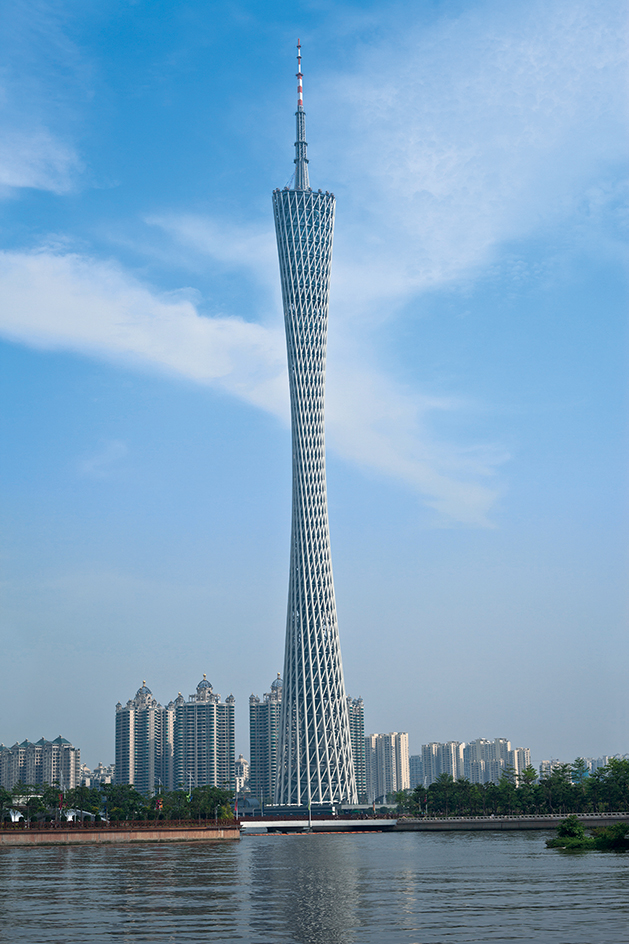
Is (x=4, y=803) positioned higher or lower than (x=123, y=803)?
higher

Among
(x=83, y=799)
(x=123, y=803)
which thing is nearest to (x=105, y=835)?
(x=83, y=799)

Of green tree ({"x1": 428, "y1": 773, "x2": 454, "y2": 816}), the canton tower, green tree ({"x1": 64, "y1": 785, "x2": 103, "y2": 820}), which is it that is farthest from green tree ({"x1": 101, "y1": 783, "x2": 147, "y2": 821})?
green tree ({"x1": 428, "y1": 773, "x2": 454, "y2": 816})

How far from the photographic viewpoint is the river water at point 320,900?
2759 cm

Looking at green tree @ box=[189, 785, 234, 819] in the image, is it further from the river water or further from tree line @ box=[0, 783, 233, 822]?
the river water

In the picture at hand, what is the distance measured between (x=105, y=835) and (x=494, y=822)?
163ft

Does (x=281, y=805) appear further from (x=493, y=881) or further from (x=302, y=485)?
(x=493, y=881)

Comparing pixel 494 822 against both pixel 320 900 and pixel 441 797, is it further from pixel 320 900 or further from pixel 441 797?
pixel 320 900

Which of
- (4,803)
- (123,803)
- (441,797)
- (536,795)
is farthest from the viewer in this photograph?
(441,797)

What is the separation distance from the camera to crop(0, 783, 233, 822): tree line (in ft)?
363

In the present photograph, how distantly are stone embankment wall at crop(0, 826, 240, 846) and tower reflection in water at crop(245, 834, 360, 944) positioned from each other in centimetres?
2800

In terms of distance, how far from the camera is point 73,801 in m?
116

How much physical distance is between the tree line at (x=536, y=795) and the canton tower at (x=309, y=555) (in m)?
13.7

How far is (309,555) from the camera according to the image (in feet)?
406

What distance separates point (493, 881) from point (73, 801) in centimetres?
8117
